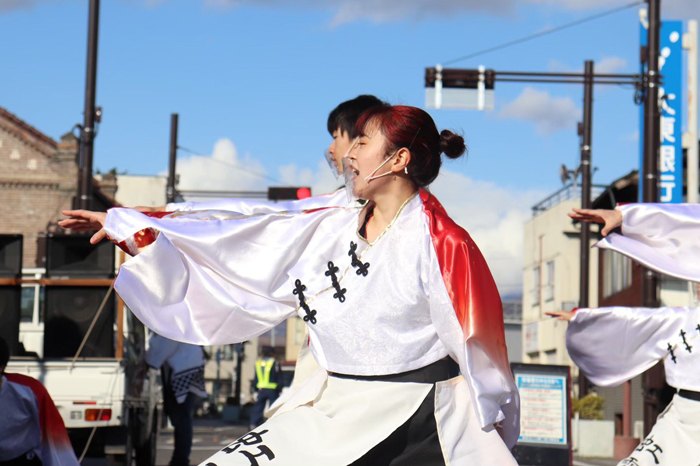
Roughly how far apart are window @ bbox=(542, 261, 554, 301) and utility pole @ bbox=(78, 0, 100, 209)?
2867cm

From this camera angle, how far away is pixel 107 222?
455cm

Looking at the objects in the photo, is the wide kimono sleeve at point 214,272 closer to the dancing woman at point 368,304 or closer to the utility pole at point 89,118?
the dancing woman at point 368,304

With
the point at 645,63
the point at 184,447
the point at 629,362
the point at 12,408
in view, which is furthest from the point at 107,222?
the point at 645,63

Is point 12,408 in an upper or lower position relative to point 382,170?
lower

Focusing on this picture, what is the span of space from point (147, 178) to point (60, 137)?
15767 mm

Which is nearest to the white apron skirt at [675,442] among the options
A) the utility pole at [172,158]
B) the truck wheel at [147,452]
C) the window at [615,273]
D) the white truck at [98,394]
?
the white truck at [98,394]

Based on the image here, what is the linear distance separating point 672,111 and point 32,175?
81.2 feet

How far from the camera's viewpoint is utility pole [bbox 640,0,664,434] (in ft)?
54.5

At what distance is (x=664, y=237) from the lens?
612cm

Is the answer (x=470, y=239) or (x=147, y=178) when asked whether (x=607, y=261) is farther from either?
(x=470, y=239)

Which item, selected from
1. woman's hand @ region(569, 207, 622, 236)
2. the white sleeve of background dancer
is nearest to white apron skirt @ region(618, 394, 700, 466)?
the white sleeve of background dancer

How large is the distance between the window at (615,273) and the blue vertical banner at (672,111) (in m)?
11.5

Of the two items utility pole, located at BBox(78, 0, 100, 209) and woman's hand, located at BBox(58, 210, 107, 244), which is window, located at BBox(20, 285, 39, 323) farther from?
woman's hand, located at BBox(58, 210, 107, 244)

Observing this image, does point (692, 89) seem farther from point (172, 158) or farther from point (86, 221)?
point (86, 221)
